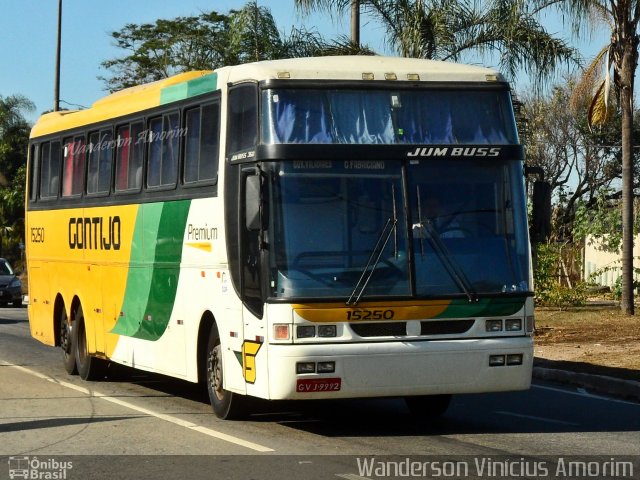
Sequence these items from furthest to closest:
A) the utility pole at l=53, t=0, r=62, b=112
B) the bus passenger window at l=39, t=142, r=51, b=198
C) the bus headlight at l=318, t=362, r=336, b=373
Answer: the utility pole at l=53, t=0, r=62, b=112
the bus passenger window at l=39, t=142, r=51, b=198
the bus headlight at l=318, t=362, r=336, b=373

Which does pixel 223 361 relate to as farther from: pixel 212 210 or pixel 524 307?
pixel 524 307

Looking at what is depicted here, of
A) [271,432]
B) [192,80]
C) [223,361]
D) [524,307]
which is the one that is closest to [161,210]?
[192,80]

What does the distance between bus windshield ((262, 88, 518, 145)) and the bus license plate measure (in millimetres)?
2079

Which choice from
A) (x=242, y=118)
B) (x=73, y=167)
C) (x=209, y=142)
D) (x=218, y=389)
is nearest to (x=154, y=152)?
(x=209, y=142)

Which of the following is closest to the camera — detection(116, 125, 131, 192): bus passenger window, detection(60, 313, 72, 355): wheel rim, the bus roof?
the bus roof

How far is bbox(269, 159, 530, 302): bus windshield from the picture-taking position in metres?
11.2

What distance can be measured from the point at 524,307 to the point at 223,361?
2874mm

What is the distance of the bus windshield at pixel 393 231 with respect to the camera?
1123 cm

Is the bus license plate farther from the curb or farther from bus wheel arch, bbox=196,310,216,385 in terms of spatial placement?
the curb

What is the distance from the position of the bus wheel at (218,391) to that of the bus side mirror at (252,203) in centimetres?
170

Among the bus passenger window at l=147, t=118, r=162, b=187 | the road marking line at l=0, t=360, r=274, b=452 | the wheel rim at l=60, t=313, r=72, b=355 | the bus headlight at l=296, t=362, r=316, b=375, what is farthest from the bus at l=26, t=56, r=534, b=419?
the wheel rim at l=60, t=313, r=72, b=355

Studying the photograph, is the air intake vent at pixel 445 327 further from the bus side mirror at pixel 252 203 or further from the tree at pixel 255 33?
the tree at pixel 255 33

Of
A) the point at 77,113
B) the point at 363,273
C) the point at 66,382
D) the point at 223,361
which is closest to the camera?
the point at 363,273

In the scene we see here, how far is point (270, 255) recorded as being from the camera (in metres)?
11.3
